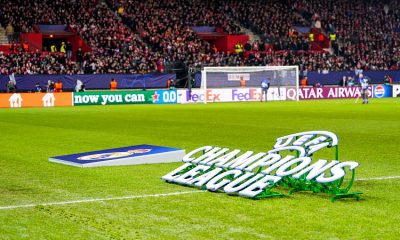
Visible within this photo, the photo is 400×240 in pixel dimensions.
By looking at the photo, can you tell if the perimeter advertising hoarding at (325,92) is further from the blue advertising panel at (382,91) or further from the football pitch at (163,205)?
the football pitch at (163,205)

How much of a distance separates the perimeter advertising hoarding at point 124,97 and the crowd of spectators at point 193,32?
261 inches

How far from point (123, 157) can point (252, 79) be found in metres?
41.6

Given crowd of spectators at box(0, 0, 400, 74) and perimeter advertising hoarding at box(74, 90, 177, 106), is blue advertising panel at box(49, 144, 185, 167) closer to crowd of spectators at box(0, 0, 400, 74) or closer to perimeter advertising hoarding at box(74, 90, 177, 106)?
perimeter advertising hoarding at box(74, 90, 177, 106)

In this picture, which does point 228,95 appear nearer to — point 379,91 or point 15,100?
point 379,91

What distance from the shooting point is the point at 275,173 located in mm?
11547

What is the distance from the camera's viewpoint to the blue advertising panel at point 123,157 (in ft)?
50.2

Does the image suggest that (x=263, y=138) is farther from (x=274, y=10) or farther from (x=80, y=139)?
(x=274, y=10)

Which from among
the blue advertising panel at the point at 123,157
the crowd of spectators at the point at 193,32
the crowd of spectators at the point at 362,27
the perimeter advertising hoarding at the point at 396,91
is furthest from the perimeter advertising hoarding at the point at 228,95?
the blue advertising panel at the point at 123,157

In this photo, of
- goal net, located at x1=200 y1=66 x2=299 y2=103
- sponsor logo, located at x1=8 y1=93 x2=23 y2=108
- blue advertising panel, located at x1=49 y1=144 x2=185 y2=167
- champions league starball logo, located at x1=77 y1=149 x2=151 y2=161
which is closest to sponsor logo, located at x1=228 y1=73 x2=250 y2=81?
goal net, located at x1=200 y1=66 x2=299 y2=103

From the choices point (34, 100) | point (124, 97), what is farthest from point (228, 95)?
point (34, 100)

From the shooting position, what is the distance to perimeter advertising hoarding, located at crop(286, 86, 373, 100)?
189 ft

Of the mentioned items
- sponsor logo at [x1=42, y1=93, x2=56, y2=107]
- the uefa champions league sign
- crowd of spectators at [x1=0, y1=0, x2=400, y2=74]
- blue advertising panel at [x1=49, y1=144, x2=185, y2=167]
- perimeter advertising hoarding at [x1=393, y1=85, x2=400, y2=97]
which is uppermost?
crowd of spectators at [x1=0, y1=0, x2=400, y2=74]

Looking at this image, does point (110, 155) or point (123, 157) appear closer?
point (123, 157)

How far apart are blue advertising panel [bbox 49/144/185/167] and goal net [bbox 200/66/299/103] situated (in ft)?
123
